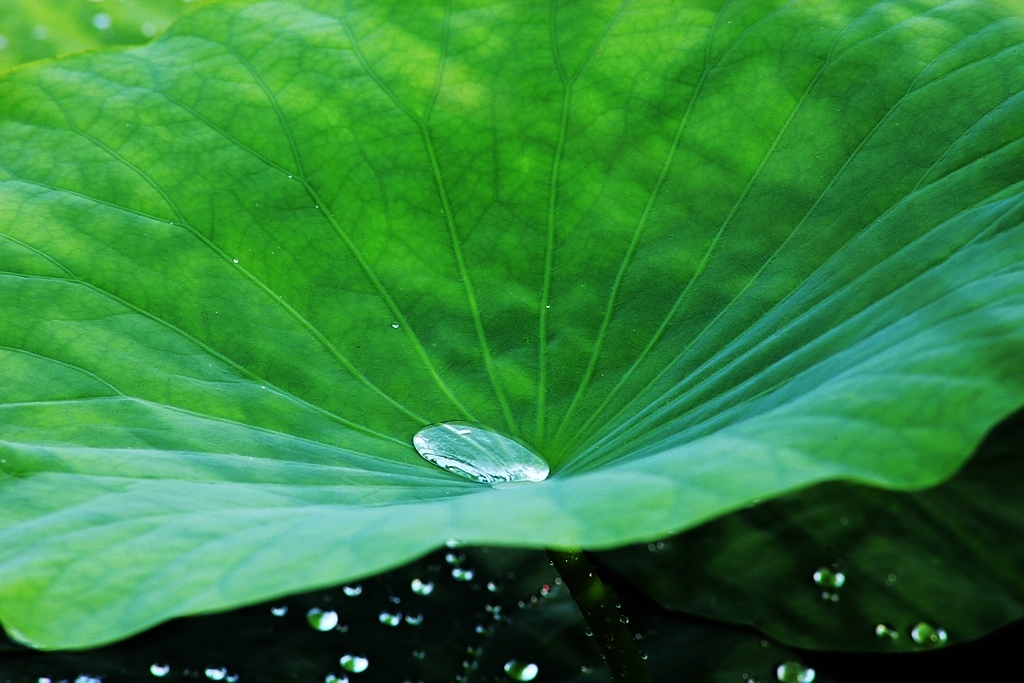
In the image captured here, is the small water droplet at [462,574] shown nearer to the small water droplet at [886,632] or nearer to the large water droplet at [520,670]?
the large water droplet at [520,670]

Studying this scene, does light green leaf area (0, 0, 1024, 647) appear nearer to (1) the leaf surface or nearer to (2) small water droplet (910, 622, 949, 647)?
(1) the leaf surface

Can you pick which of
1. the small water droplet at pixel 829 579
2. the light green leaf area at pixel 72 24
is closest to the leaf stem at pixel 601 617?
the small water droplet at pixel 829 579

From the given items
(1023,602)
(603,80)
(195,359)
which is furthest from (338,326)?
(1023,602)

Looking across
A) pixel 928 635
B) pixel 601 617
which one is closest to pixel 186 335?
pixel 601 617

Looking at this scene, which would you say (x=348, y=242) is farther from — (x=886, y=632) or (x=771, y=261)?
(x=886, y=632)

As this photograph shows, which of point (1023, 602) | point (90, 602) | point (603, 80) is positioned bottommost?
point (1023, 602)

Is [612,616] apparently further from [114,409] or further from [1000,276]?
[114,409]

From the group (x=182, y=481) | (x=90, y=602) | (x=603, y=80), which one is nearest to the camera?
(x=90, y=602)
